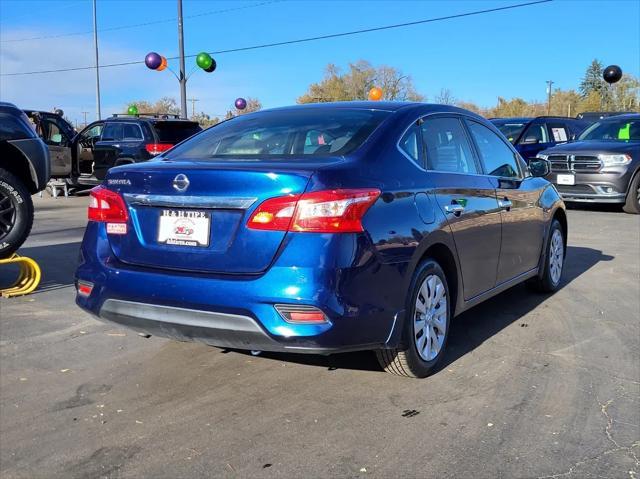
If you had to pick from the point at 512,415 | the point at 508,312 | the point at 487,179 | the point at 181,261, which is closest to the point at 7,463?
the point at 181,261

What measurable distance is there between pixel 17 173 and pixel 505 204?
470cm

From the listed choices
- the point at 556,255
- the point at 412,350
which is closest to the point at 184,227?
the point at 412,350

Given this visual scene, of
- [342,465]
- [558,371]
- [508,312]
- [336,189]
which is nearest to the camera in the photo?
[342,465]

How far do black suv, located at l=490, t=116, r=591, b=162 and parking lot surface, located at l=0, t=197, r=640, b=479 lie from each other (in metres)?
10.2

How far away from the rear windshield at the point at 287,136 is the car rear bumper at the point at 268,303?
770mm

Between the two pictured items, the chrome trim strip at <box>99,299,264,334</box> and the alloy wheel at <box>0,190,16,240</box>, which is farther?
the alloy wheel at <box>0,190,16,240</box>

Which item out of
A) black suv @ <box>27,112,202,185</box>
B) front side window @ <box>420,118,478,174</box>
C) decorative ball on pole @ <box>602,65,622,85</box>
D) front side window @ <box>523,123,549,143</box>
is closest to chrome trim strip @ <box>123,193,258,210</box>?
front side window @ <box>420,118,478,174</box>

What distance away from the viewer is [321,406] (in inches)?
138

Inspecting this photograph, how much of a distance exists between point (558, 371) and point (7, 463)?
323cm

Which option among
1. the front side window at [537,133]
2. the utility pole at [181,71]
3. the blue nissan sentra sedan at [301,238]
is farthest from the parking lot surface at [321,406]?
the utility pole at [181,71]

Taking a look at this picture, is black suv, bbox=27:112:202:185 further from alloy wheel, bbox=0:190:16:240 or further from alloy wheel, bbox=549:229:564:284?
alloy wheel, bbox=549:229:564:284

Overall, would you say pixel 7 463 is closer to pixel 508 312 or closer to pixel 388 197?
pixel 388 197

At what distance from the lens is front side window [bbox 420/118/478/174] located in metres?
4.07

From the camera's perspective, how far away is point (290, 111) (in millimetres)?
4461
